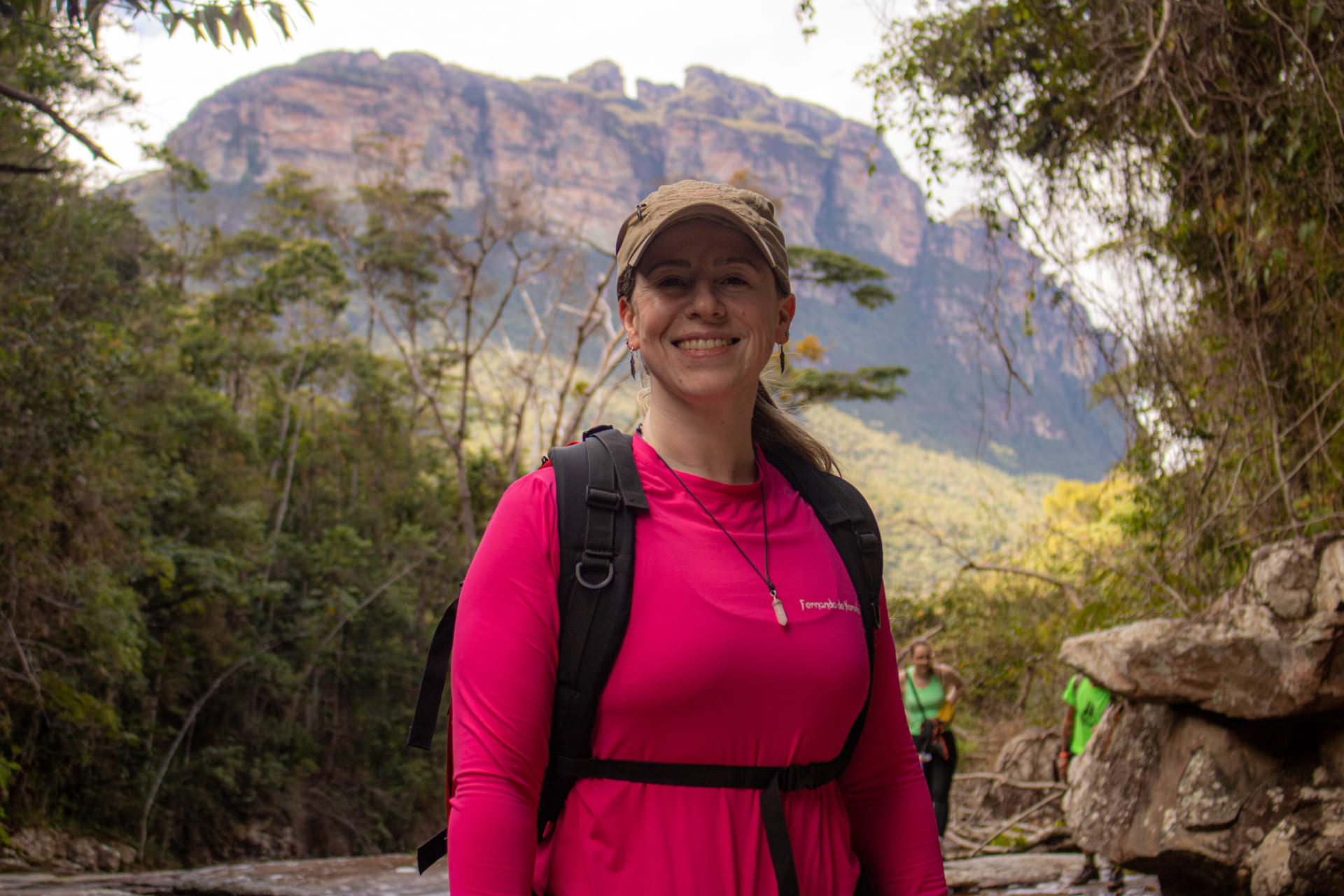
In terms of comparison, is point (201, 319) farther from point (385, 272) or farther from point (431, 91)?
point (431, 91)

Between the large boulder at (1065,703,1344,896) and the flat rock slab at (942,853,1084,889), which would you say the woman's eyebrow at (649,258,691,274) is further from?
the flat rock slab at (942,853,1084,889)

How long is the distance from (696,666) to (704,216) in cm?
56

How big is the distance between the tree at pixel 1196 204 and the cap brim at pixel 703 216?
3572 mm

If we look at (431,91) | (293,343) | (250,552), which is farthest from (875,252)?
(250,552)

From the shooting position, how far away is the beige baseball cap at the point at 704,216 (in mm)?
1242

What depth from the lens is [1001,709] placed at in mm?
10445

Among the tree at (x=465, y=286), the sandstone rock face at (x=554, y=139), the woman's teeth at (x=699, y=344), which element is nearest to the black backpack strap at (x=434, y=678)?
the woman's teeth at (x=699, y=344)

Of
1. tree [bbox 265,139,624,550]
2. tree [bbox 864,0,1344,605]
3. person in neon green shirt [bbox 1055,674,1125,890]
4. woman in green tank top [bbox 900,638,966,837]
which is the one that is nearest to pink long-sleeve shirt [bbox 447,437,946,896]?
tree [bbox 864,0,1344,605]

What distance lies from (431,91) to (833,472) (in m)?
97.6

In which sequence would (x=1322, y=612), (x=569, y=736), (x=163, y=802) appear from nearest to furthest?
1. (x=569, y=736)
2. (x=1322, y=612)
3. (x=163, y=802)

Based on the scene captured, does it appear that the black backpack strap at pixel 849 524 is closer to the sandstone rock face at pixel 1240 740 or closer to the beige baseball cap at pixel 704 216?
the beige baseball cap at pixel 704 216

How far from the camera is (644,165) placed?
10219 centimetres

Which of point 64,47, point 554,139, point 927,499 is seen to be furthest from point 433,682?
point 554,139

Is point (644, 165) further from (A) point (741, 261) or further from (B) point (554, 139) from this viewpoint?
(A) point (741, 261)
